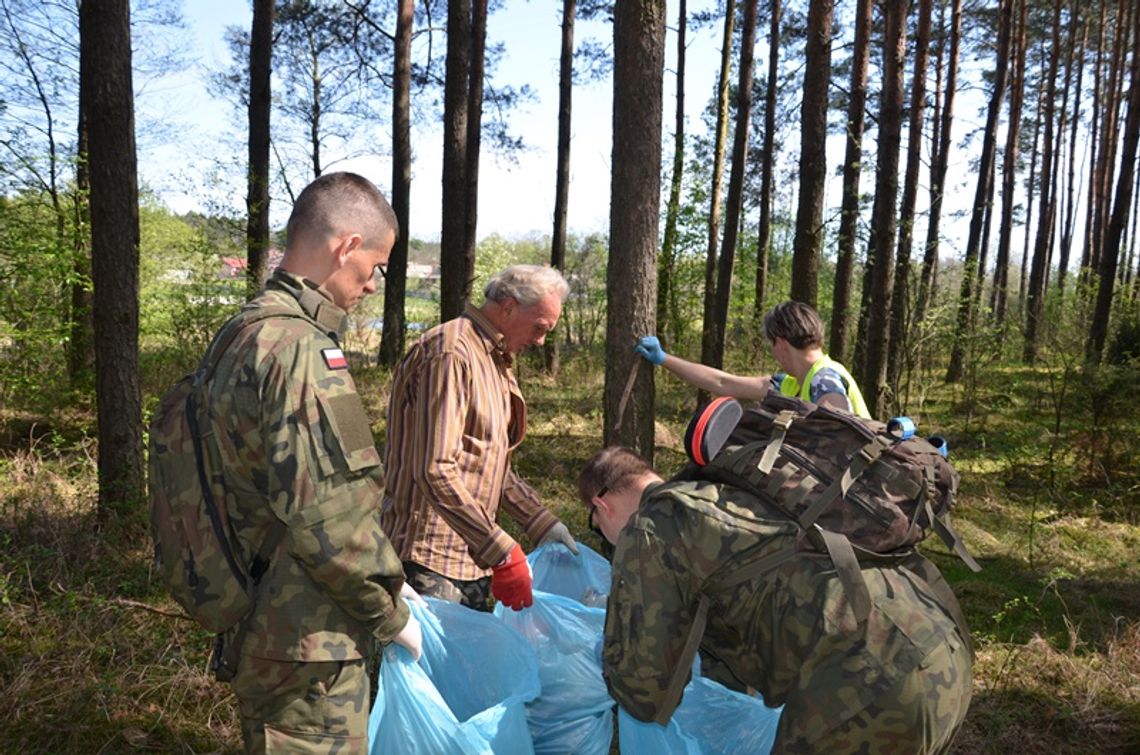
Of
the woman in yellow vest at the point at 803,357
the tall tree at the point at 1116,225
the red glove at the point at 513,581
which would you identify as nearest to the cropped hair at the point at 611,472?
the red glove at the point at 513,581

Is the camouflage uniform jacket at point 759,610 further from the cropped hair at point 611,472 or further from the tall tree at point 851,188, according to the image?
the tall tree at point 851,188

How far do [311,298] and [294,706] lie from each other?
954mm

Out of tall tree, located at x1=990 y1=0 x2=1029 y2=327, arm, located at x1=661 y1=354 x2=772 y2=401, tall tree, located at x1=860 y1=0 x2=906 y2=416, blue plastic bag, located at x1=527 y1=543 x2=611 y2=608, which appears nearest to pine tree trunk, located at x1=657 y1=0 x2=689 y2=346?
tall tree, located at x1=860 y1=0 x2=906 y2=416

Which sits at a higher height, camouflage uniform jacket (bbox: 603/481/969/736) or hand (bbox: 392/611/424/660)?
camouflage uniform jacket (bbox: 603/481/969/736)

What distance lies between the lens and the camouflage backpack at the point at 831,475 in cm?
162

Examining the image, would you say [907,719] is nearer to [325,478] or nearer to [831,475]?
[831,475]

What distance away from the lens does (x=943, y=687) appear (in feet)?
5.44

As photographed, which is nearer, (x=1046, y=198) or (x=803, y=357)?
(x=803, y=357)

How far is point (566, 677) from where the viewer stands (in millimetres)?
2604

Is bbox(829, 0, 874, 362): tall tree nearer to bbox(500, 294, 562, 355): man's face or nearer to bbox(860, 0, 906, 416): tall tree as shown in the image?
bbox(860, 0, 906, 416): tall tree

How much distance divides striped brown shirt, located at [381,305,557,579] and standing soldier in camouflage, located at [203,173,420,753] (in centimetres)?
55

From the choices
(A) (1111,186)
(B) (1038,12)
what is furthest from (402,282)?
(A) (1111,186)

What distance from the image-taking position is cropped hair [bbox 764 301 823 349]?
3.46 metres

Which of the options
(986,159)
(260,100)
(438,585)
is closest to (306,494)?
(438,585)
